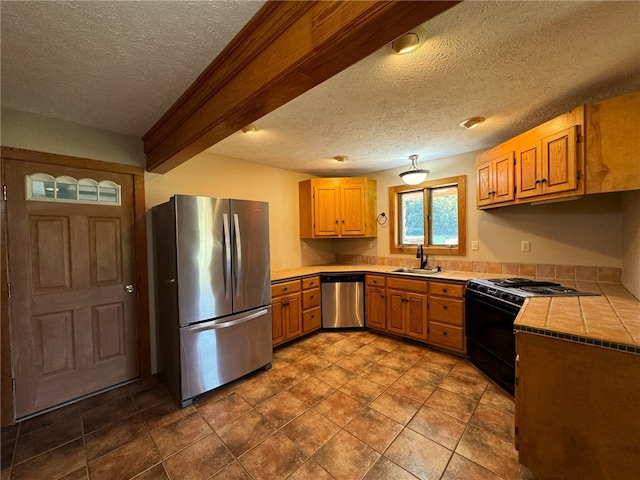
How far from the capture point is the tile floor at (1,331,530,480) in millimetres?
1479

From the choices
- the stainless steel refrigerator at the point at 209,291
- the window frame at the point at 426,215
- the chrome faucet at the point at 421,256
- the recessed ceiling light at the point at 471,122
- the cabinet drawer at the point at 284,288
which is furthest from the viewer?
the chrome faucet at the point at 421,256

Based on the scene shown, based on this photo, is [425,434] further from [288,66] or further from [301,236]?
[301,236]

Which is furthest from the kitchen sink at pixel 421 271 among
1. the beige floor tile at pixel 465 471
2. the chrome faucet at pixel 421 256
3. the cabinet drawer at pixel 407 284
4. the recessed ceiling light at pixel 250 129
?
the recessed ceiling light at pixel 250 129

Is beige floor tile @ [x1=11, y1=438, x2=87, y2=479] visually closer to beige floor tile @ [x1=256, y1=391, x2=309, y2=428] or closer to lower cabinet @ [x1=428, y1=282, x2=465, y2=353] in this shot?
beige floor tile @ [x1=256, y1=391, x2=309, y2=428]

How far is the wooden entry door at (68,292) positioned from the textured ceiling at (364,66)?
739 millimetres

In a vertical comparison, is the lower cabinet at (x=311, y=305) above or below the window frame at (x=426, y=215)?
below

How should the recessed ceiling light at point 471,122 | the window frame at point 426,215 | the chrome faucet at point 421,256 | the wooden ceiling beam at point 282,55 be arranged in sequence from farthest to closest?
the chrome faucet at point 421,256 → the window frame at point 426,215 → the recessed ceiling light at point 471,122 → the wooden ceiling beam at point 282,55

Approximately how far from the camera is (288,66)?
1.09 meters

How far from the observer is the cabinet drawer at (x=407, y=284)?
2951mm

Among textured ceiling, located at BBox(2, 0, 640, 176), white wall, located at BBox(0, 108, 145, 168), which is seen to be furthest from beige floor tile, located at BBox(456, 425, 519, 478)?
white wall, located at BBox(0, 108, 145, 168)

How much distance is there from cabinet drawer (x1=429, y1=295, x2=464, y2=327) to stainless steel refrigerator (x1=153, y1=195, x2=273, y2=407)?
1.85 meters

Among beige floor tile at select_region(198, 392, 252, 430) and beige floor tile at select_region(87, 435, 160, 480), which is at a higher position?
beige floor tile at select_region(87, 435, 160, 480)

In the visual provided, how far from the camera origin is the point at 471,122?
89.1 inches

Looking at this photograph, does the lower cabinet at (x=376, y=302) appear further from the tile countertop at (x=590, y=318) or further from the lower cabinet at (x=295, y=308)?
the tile countertop at (x=590, y=318)
